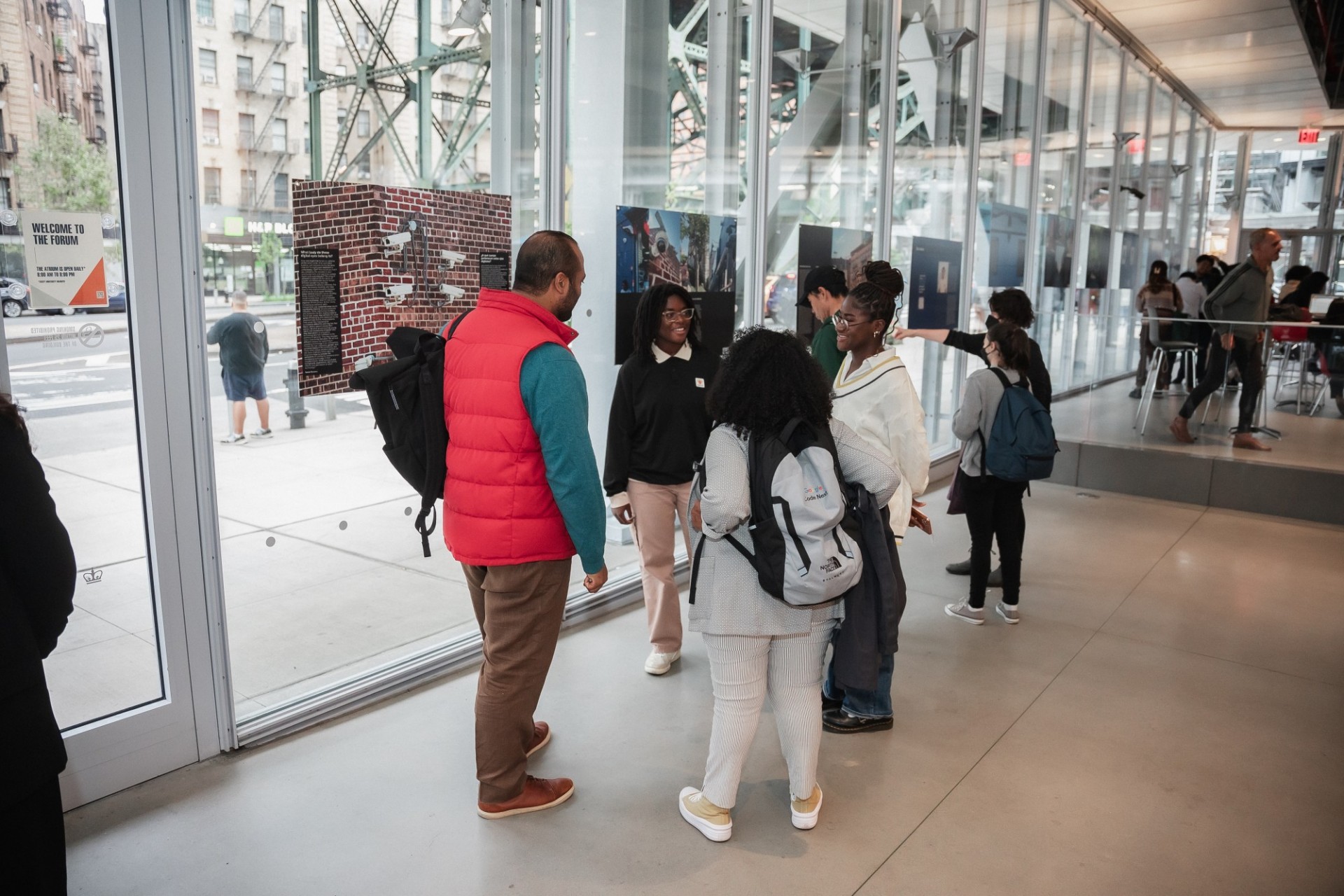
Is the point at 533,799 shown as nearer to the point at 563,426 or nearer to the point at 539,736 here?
the point at 539,736

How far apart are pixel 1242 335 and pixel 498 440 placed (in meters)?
7.34

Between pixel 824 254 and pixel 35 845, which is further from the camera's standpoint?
pixel 824 254

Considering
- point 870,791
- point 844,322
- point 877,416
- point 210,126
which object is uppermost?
point 210,126

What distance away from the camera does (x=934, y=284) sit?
25.7 ft

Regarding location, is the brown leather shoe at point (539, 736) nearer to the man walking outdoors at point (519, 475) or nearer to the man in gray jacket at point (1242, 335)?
the man walking outdoors at point (519, 475)

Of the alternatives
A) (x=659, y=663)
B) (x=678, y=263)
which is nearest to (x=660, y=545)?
(x=659, y=663)

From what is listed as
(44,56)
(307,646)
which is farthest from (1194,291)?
(44,56)

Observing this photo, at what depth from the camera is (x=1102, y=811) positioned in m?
3.04

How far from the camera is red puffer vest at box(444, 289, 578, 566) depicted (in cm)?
263

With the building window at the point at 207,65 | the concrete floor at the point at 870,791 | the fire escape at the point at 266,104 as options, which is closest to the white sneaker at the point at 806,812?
the concrete floor at the point at 870,791

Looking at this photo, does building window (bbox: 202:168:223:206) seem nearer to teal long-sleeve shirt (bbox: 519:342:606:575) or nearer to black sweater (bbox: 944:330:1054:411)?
teal long-sleeve shirt (bbox: 519:342:606:575)

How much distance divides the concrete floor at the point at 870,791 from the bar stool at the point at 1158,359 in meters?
3.63

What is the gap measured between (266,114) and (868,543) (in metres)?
2.44

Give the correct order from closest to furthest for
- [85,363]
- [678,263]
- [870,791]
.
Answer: [85,363]
[870,791]
[678,263]
